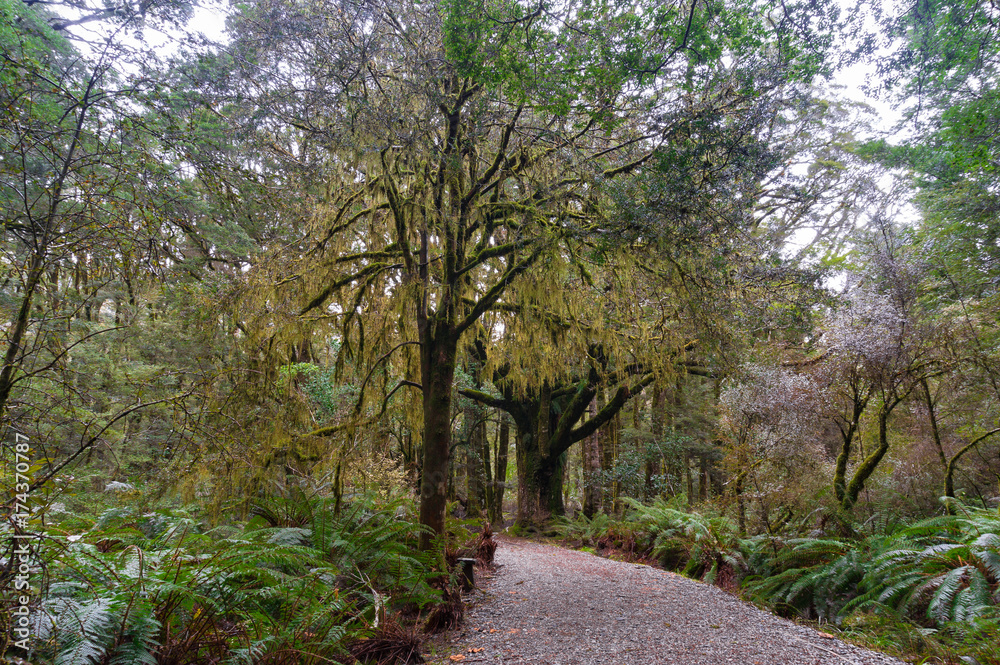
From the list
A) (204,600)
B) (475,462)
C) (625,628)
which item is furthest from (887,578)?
(475,462)

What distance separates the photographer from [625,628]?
165 inches

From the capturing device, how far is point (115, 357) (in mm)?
9953

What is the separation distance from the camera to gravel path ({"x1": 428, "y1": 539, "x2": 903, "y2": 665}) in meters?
3.62

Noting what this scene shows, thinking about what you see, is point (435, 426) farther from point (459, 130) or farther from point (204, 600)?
point (459, 130)

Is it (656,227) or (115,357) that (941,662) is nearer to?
(656,227)

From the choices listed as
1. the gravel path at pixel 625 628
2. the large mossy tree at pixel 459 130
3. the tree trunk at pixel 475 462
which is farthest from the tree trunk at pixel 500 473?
the large mossy tree at pixel 459 130

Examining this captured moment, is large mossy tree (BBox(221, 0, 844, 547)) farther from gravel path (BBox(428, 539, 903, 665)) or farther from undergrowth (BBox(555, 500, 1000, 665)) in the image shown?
undergrowth (BBox(555, 500, 1000, 665))

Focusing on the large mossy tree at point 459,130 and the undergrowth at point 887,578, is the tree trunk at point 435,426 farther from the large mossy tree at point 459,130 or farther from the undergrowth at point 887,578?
the undergrowth at point 887,578

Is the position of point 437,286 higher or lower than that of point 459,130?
lower

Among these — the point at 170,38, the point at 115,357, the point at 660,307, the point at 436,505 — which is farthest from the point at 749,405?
the point at 115,357

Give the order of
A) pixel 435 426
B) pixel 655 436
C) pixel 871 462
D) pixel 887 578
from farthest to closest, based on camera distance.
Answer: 1. pixel 655 436
2. pixel 871 462
3. pixel 435 426
4. pixel 887 578

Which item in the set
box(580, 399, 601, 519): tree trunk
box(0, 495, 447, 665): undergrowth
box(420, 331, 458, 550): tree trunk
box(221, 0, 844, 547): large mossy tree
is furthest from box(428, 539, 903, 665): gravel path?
box(580, 399, 601, 519): tree trunk

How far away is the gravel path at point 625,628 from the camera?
3.62 metres

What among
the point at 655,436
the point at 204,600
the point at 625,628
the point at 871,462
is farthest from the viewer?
the point at 655,436
